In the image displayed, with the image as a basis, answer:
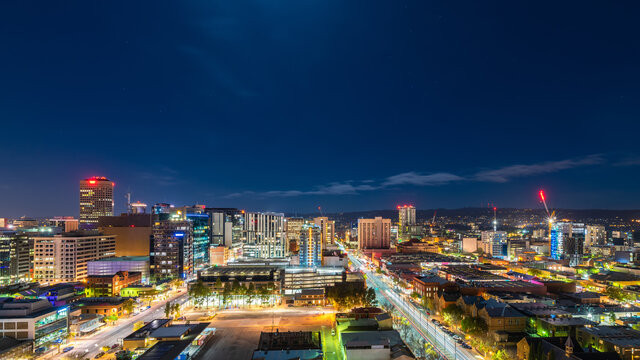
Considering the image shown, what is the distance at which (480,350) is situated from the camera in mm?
26953

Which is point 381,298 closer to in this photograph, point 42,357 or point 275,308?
point 275,308

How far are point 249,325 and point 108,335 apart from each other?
10699 millimetres

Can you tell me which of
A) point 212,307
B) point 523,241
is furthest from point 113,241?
point 523,241

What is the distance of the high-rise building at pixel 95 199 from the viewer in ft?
376

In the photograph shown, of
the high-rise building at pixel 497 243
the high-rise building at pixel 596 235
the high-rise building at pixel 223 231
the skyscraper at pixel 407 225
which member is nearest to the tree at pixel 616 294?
the high-rise building at pixel 497 243

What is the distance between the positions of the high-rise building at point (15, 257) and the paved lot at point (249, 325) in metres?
34.5

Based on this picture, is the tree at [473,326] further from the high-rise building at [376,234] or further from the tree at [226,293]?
the high-rise building at [376,234]

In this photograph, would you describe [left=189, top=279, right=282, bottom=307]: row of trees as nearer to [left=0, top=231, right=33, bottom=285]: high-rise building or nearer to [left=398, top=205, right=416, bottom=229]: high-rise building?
[left=0, top=231, right=33, bottom=285]: high-rise building

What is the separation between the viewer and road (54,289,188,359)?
91.0ft

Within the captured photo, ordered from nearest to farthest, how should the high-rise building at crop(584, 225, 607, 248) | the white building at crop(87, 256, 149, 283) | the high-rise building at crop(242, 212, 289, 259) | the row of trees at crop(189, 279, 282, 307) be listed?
the row of trees at crop(189, 279, 282, 307)
the white building at crop(87, 256, 149, 283)
the high-rise building at crop(242, 212, 289, 259)
the high-rise building at crop(584, 225, 607, 248)

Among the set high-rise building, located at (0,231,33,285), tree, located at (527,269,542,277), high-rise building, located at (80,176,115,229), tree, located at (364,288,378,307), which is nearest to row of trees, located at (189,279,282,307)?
tree, located at (364,288,378,307)

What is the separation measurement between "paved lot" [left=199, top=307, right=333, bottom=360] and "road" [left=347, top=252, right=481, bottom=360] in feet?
24.2

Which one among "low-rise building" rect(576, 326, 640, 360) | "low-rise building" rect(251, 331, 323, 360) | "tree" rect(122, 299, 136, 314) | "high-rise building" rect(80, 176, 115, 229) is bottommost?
"tree" rect(122, 299, 136, 314)

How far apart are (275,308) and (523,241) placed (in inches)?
2969
